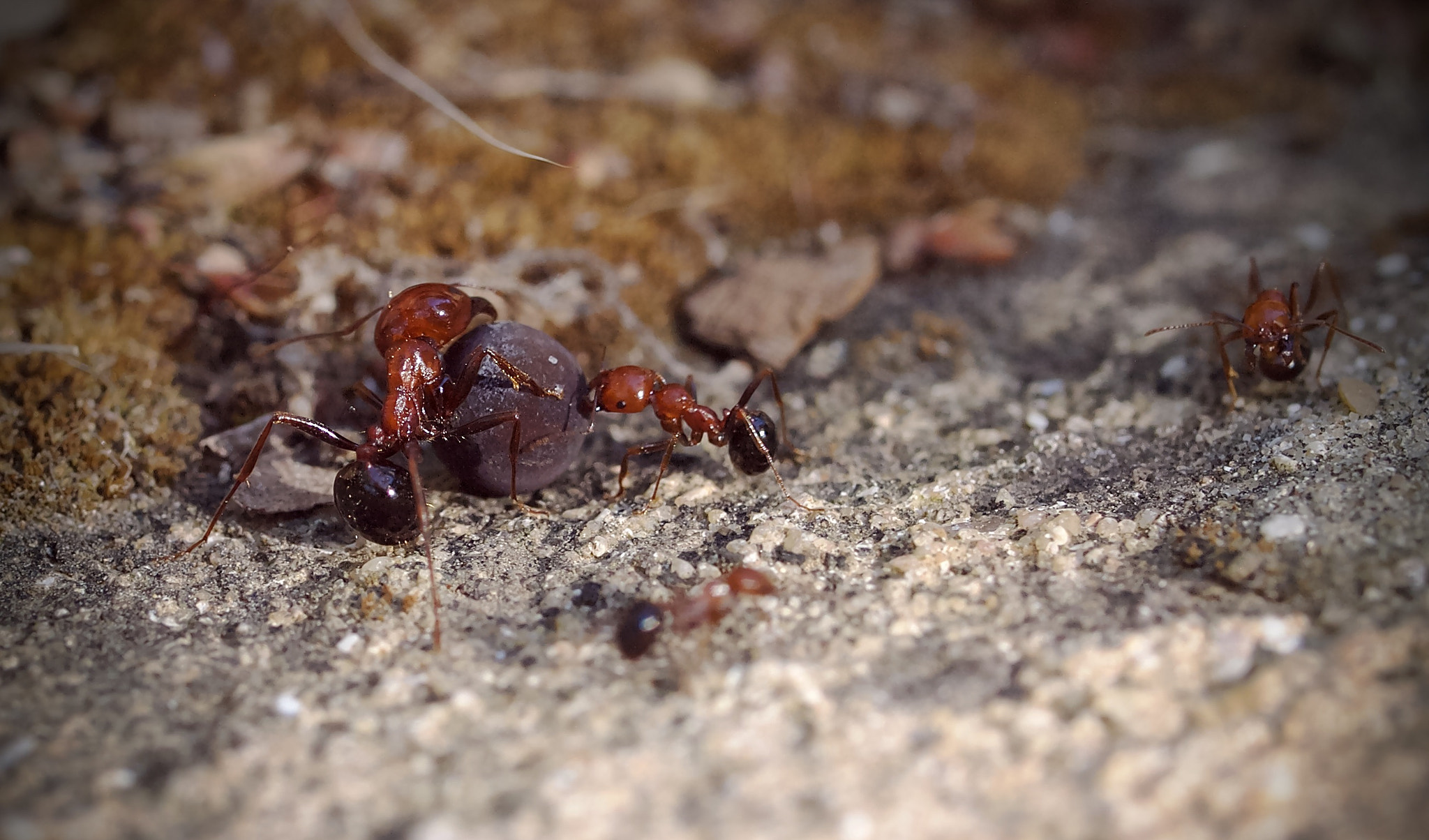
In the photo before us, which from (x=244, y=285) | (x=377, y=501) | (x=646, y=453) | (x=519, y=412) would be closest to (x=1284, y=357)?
(x=646, y=453)

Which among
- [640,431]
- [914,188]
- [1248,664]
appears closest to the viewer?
[1248,664]

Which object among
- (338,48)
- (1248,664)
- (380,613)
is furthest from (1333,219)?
(338,48)

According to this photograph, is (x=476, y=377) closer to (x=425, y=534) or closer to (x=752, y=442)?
(x=425, y=534)

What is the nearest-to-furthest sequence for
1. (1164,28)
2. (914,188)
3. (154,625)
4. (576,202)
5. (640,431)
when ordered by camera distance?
1. (154,625)
2. (640,431)
3. (576,202)
4. (914,188)
5. (1164,28)

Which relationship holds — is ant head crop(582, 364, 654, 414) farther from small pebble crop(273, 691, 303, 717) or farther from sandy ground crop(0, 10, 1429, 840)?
small pebble crop(273, 691, 303, 717)

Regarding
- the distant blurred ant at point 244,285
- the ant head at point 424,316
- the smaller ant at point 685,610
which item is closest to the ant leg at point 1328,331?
the smaller ant at point 685,610

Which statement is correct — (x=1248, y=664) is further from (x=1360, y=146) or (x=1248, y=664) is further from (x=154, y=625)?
(x=1360, y=146)

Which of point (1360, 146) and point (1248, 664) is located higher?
point (1360, 146)

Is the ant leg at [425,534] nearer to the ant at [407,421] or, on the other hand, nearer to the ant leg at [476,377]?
the ant at [407,421]
